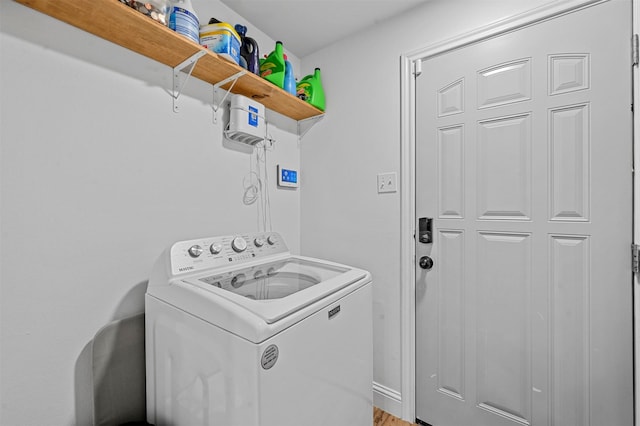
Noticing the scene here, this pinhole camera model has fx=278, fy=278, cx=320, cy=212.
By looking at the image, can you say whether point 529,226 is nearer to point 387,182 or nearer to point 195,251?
point 387,182

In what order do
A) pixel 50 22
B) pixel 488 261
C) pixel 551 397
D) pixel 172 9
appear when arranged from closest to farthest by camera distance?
pixel 50 22 < pixel 172 9 < pixel 551 397 < pixel 488 261

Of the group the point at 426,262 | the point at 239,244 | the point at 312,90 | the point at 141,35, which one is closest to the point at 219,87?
the point at 141,35

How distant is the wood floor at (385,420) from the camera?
1.58 m

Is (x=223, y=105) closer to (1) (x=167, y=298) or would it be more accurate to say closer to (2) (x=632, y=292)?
(1) (x=167, y=298)

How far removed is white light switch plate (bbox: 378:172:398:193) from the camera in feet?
5.40

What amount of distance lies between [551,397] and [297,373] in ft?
3.99

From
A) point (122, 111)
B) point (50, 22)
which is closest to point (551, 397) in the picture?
point (122, 111)

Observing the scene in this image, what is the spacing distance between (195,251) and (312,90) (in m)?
1.27

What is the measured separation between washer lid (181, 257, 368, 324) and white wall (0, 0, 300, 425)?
1.27 feet

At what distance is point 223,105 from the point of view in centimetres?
155

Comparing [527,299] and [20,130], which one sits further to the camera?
[527,299]

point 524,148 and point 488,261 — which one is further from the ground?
point 524,148

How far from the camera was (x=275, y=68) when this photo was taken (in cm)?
158

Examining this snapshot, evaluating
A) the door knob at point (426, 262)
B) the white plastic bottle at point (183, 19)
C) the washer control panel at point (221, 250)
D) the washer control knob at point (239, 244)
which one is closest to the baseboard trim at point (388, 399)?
the door knob at point (426, 262)
